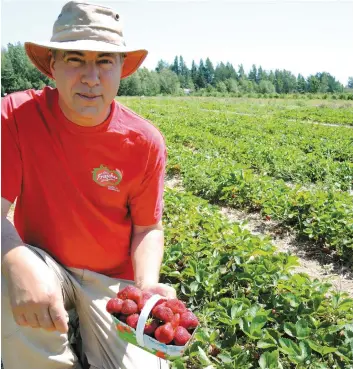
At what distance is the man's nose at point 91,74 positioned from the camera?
70.6 inches

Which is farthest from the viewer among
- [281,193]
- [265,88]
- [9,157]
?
[265,88]

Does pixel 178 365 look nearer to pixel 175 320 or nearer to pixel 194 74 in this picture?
pixel 175 320

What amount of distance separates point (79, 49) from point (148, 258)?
1.08 metres

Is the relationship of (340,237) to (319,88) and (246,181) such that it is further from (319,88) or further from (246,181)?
(319,88)

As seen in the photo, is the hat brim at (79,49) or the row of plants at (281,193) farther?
the row of plants at (281,193)

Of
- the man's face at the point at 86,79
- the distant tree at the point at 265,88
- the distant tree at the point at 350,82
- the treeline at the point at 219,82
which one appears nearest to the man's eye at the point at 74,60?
the man's face at the point at 86,79

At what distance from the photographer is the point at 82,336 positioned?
2.31 metres

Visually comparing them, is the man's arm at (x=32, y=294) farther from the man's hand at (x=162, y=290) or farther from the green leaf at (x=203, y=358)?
the green leaf at (x=203, y=358)

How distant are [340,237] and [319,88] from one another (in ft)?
289

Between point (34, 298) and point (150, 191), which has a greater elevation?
point (150, 191)

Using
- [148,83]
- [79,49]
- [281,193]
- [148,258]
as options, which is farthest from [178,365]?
[148,83]

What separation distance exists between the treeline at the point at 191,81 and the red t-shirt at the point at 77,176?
102ft

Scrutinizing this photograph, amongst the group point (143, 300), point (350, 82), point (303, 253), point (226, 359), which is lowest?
point (303, 253)

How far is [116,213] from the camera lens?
7.27ft
